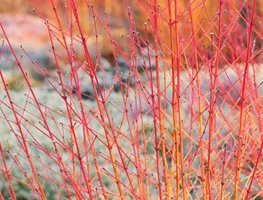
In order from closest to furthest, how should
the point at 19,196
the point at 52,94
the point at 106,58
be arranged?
the point at 19,196 → the point at 52,94 → the point at 106,58

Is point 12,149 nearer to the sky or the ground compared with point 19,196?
nearer to the sky

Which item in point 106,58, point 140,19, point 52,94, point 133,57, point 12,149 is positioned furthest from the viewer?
point 140,19

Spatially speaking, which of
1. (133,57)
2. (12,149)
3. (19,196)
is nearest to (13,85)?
(12,149)

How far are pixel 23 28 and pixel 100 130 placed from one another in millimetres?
4016

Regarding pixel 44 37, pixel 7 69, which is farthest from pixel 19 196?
pixel 44 37

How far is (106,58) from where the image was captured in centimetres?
879

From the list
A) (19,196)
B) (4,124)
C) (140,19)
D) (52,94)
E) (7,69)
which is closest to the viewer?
(19,196)

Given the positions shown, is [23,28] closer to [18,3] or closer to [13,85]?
[18,3]

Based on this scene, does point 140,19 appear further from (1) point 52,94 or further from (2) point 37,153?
(2) point 37,153

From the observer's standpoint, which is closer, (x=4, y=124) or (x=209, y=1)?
(x=4, y=124)

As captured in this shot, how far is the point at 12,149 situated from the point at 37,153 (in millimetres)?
217

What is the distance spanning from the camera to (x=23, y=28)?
919 cm

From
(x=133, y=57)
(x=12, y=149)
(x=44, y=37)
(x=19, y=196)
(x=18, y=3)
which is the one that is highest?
(x=18, y=3)

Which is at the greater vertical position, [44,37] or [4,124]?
→ [44,37]
